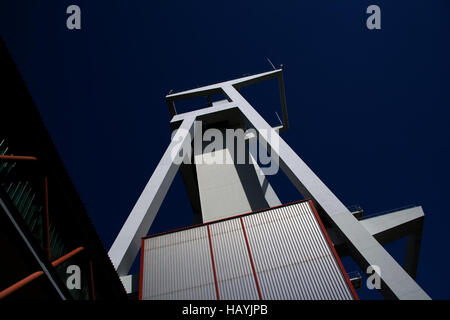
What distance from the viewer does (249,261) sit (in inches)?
391

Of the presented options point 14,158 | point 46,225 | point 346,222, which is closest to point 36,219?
point 46,225

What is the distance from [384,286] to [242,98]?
15.0 meters

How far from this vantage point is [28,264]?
469cm

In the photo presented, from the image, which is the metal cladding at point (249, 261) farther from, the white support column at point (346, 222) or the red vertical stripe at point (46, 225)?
the red vertical stripe at point (46, 225)

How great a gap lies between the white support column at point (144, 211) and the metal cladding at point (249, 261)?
61 centimetres

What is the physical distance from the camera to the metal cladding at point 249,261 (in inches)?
352

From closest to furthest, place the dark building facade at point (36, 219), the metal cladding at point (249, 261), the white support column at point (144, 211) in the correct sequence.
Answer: the dark building facade at point (36, 219)
the metal cladding at point (249, 261)
the white support column at point (144, 211)

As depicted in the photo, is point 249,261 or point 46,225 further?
point 249,261

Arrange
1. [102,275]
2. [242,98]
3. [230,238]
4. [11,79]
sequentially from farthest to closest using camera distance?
[242,98]
[230,238]
[102,275]
[11,79]

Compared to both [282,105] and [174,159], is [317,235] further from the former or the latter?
[282,105]

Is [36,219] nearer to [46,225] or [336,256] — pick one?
[46,225]

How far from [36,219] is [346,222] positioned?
380 inches

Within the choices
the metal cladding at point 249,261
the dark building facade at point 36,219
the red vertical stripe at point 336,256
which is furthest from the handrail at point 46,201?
the red vertical stripe at point 336,256
